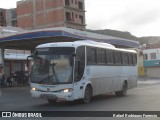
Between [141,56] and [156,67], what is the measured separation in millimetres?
8062

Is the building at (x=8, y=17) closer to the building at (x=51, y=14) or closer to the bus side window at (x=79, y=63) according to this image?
the building at (x=51, y=14)

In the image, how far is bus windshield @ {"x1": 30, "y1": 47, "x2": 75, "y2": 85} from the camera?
16.7 metres

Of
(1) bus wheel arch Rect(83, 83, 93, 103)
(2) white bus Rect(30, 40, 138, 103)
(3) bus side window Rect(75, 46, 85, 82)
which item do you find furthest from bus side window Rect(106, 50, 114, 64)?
(3) bus side window Rect(75, 46, 85, 82)

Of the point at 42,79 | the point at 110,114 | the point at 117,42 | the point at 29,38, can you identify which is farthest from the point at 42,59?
the point at 117,42

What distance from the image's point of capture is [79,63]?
57.0ft

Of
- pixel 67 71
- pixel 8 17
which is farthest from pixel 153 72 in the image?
pixel 67 71

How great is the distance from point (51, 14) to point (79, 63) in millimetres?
78028

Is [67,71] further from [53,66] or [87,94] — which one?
[87,94]

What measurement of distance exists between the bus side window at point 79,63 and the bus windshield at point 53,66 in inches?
15.7

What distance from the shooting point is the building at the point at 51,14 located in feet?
304

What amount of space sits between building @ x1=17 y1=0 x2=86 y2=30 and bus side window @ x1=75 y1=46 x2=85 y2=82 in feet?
245

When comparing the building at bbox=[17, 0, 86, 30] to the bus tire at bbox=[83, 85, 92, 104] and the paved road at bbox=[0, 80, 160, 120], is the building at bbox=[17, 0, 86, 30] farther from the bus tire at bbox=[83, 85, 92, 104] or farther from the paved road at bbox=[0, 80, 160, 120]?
the bus tire at bbox=[83, 85, 92, 104]

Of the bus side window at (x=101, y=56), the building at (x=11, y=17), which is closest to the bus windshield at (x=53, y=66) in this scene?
the bus side window at (x=101, y=56)

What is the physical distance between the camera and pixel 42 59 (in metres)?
17.2
